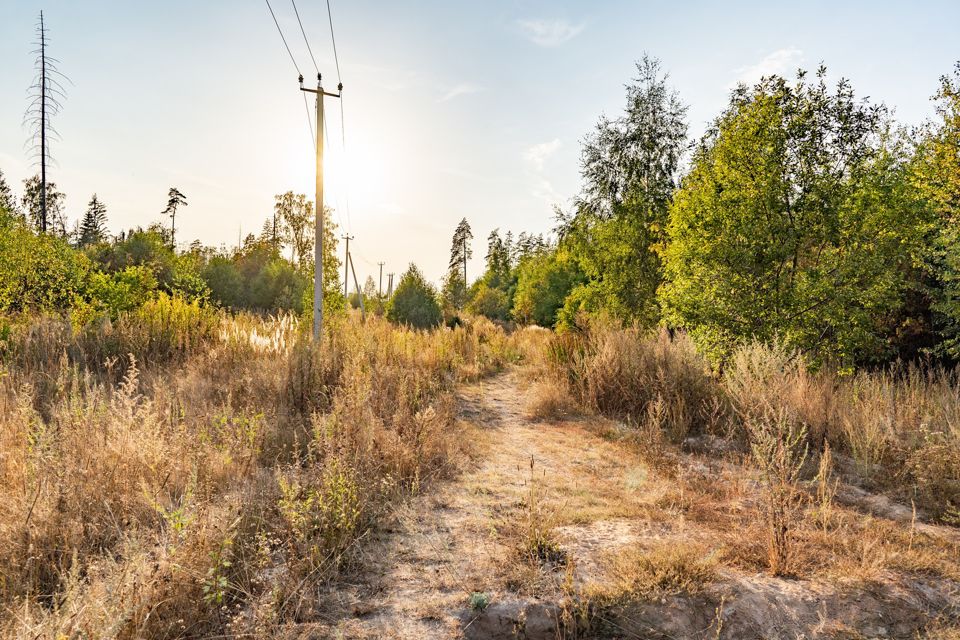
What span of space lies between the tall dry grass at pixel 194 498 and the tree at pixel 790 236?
5510mm

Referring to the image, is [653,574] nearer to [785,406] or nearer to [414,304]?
[785,406]

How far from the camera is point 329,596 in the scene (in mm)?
2758

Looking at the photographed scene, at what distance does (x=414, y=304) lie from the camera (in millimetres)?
22109

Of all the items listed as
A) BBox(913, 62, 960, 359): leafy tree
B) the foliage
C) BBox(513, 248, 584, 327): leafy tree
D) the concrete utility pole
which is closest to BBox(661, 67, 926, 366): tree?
BBox(913, 62, 960, 359): leafy tree

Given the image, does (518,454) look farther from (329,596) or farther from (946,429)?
(946,429)

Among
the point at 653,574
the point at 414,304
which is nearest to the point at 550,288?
the point at 414,304

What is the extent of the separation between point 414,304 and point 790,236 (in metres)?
16.6

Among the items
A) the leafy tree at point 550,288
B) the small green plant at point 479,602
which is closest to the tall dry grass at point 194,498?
the small green plant at point 479,602

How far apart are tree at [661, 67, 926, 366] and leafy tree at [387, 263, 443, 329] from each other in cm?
1477

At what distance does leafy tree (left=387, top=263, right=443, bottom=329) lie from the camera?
21781 millimetres

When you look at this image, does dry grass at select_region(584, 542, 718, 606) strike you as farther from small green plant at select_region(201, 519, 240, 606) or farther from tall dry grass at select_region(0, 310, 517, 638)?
small green plant at select_region(201, 519, 240, 606)

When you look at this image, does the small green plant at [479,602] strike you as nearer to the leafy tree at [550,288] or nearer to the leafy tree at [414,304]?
the leafy tree at [414,304]

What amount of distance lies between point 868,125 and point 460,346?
10726 millimetres

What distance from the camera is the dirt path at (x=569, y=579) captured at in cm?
258
